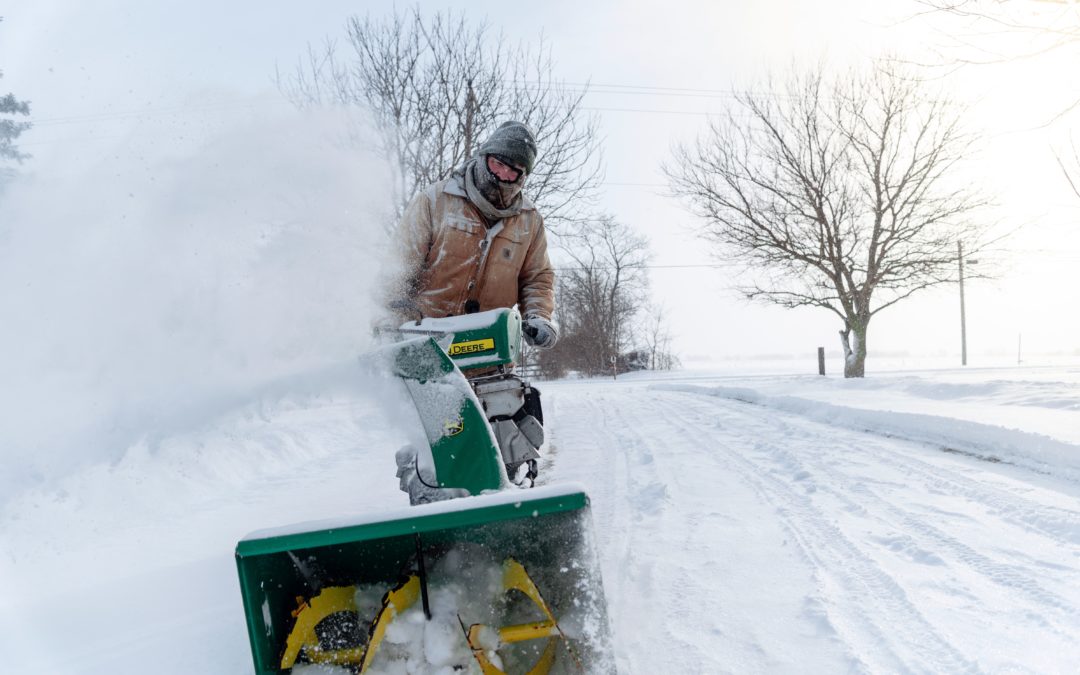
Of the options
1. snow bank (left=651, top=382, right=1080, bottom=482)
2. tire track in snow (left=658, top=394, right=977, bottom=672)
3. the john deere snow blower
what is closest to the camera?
the john deere snow blower

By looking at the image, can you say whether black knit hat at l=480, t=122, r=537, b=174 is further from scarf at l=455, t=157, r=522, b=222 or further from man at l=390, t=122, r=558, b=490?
scarf at l=455, t=157, r=522, b=222

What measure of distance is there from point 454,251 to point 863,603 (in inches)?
90.0

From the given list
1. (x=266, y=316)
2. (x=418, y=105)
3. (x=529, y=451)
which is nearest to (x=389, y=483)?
(x=266, y=316)

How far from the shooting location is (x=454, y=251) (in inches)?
119

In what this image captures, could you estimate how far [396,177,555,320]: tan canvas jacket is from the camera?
9.91 ft

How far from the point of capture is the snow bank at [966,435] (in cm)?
477

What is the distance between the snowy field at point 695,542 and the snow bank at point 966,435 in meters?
0.03

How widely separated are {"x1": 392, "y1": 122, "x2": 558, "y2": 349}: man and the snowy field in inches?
28.3

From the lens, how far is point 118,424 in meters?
2.93

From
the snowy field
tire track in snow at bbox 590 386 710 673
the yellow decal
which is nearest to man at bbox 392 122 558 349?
the yellow decal

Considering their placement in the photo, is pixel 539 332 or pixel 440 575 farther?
pixel 539 332

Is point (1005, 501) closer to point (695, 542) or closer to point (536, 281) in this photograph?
point (695, 542)

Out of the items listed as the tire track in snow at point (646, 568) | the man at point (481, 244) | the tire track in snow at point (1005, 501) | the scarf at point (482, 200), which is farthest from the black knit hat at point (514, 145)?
the tire track in snow at point (1005, 501)

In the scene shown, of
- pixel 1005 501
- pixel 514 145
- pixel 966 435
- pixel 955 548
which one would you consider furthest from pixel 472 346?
pixel 966 435
